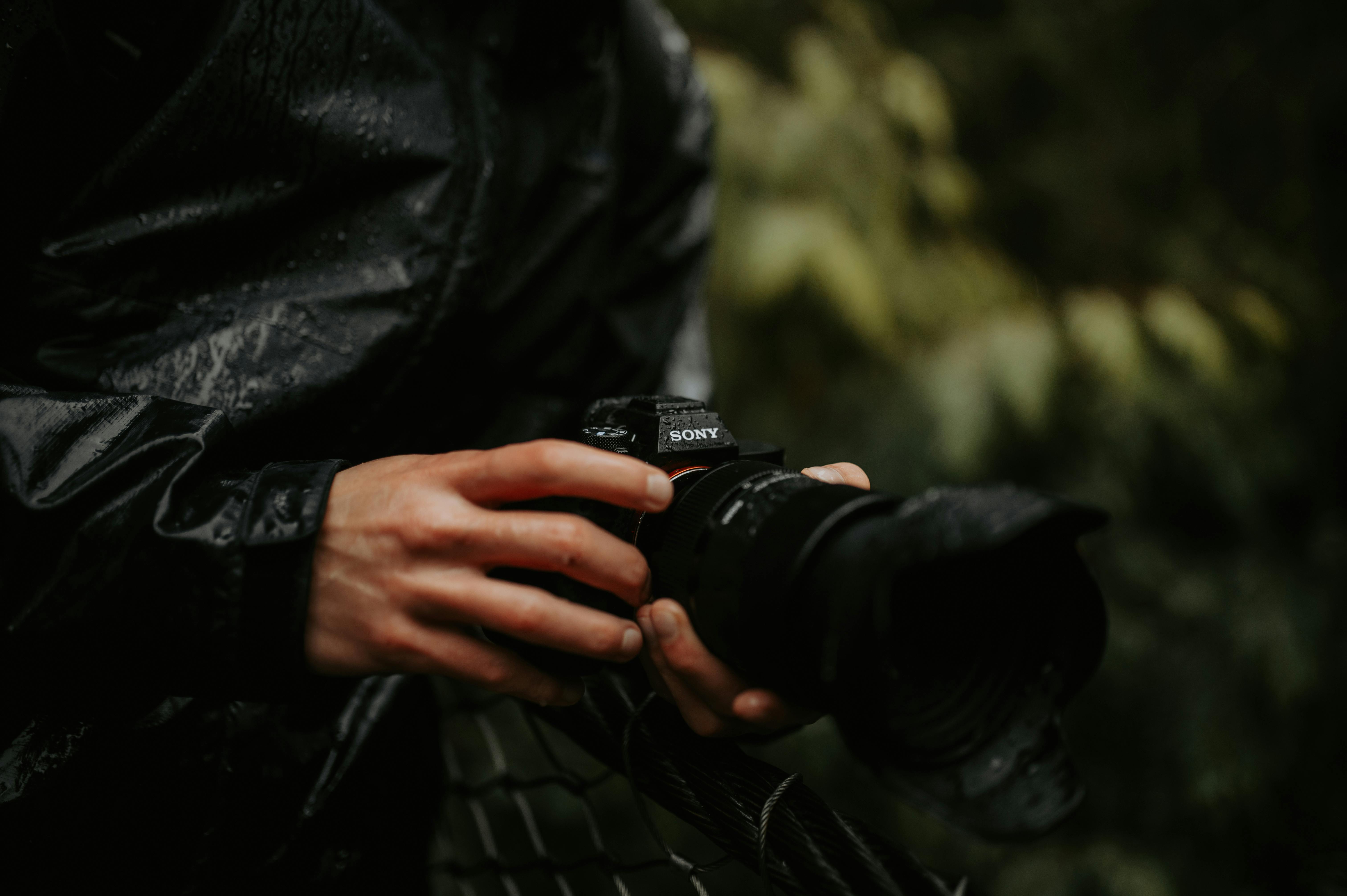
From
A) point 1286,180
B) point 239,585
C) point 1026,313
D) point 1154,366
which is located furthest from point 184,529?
point 1286,180

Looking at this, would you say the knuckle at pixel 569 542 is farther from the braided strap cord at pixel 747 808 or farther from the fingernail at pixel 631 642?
the braided strap cord at pixel 747 808

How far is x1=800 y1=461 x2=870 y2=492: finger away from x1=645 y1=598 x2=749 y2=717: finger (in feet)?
0.42

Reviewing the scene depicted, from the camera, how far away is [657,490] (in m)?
0.39

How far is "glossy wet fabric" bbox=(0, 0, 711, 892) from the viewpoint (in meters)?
0.39

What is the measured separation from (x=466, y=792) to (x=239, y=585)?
479mm

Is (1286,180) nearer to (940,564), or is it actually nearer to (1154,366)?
(1154,366)

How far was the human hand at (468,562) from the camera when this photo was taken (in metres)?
→ 0.38

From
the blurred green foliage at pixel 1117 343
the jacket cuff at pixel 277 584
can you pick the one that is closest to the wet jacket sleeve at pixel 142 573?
the jacket cuff at pixel 277 584

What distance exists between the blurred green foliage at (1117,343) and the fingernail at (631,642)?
948mm

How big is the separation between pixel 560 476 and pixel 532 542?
4 cm

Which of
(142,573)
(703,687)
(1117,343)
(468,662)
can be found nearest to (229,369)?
(142,573)

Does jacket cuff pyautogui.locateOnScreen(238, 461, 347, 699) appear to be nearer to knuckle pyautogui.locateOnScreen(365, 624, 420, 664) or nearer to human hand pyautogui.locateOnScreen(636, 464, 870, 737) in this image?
knuckle pyautogui.locateOnScreen(365, 624, 420, 664)

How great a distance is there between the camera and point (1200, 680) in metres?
1.27

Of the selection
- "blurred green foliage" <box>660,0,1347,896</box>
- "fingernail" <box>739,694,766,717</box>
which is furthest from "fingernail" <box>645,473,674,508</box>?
"blurred green foliage" <box>660,0,1347,896</box>
